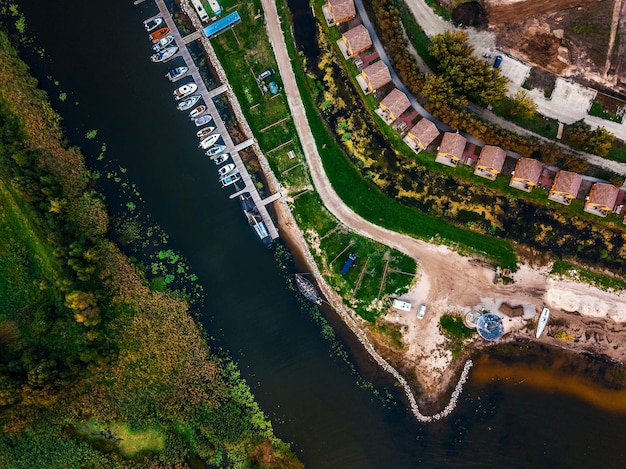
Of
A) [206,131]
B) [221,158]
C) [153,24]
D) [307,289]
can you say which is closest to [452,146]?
[307,289]

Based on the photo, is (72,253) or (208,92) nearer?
(72,253)

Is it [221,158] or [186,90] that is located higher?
[186,90]

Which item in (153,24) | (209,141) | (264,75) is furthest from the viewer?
(153,24)

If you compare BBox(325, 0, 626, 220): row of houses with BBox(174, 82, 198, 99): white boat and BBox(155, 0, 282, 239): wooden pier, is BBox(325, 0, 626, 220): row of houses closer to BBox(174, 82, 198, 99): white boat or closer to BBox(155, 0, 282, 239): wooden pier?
BBox(155, 0, 282, 239): wooden pier

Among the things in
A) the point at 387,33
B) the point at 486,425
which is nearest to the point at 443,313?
the point at 486,425

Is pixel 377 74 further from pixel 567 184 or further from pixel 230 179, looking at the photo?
pixel 567 184

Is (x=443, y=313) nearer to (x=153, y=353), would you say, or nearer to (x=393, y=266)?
(x=393, y=266)
